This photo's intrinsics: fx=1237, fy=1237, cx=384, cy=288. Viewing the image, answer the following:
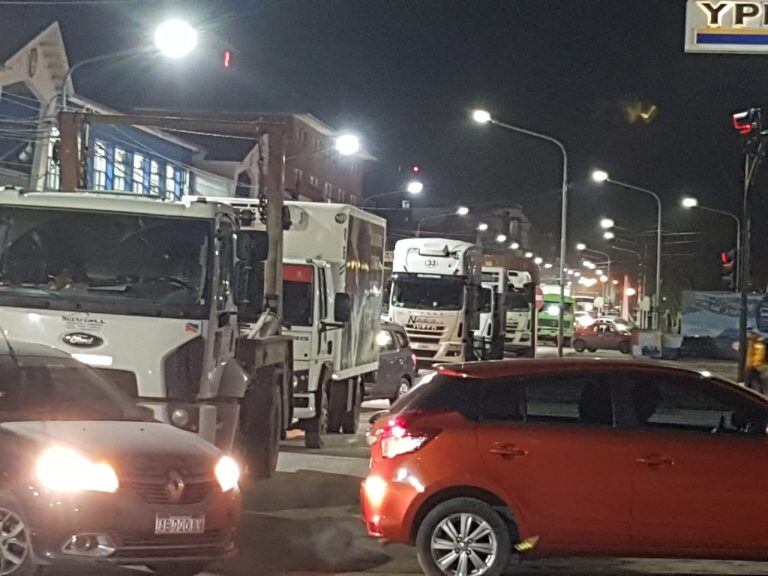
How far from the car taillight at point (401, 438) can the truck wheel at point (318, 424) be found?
8136 mm

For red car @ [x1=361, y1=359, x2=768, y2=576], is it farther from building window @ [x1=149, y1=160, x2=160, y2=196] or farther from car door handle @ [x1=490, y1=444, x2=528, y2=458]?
building window @ [x1=149, y1=160, x2=160, y2=196]

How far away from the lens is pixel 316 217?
1794 cm

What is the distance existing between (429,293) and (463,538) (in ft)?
82.8

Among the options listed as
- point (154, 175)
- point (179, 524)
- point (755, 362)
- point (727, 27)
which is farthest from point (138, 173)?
point (179, 524)

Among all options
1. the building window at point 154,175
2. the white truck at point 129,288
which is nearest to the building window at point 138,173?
the building window at point 154,175

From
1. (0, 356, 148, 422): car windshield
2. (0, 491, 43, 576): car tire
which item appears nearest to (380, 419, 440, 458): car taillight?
(0, 356, 148, 422): car windshield

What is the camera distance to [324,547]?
10.4 meters

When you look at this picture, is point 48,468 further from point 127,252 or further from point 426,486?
point 127,252

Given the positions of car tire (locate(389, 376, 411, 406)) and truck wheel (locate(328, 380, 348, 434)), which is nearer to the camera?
truck wheel (locate(328, 380, 348, 434))

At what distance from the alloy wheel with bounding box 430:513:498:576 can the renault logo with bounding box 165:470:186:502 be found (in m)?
1.82

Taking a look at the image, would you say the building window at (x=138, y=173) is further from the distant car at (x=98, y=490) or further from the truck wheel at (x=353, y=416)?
the distant car at (x=98, y=490)

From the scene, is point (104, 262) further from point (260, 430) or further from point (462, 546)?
point (462, 546)

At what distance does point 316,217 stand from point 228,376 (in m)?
6.25

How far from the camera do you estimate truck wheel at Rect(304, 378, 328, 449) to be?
17.1 meters
